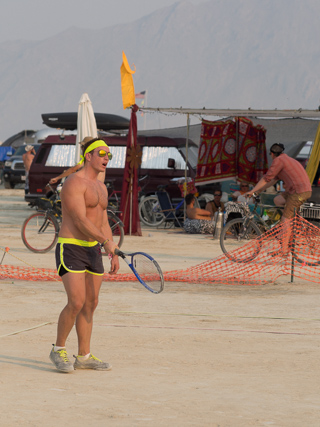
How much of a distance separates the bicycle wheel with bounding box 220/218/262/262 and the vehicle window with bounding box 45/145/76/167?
980cm

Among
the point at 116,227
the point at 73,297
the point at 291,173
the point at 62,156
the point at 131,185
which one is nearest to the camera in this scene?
the point at 73,297

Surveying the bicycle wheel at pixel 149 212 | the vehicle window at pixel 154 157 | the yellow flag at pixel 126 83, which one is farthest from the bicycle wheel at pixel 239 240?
the vehicle window at pixel 154 157

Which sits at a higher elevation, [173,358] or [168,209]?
[173,358]

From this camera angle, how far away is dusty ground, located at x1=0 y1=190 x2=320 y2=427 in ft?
17.1

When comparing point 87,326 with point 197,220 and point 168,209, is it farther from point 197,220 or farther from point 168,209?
point 168,209

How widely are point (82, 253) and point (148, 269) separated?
0.63m

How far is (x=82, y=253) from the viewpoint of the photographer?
20.9ft

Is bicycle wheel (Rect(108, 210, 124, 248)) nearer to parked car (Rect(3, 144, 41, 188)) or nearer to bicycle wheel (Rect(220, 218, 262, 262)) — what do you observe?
bicycle wheel (Rect(220, 218, 262, 262))

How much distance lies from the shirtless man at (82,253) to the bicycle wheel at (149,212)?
1408cm

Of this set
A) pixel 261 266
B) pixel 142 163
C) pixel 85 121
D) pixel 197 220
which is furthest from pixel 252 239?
pixel 142 163

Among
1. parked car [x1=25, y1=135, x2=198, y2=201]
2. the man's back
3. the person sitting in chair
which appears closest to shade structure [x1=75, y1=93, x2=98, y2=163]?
the person sitting in chair

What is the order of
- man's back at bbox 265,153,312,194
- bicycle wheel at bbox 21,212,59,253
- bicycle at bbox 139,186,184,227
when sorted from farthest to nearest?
bicycle at bbox 139,186,184,227, bicycle wheel at bbox 21,212,59,253, man's back at bbox 265,153,312,194

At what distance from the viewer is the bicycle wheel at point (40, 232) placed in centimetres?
1456

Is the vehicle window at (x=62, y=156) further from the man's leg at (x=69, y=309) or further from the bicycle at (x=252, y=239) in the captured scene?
the man's leg at (x=69, y=309)
